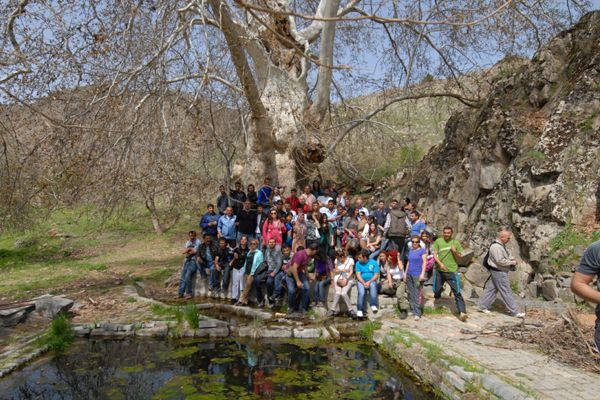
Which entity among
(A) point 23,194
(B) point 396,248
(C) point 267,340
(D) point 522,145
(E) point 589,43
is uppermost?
(E) point 589,43

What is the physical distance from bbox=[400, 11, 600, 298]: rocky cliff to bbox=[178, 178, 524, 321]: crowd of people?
161 cm

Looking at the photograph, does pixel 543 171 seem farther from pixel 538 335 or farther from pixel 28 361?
pixel 28 361

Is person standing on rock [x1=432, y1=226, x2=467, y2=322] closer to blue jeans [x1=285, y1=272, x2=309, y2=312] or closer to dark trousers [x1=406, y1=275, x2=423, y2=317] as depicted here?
dark trousers [x1=406, y1=275, x2=423, y2=317]

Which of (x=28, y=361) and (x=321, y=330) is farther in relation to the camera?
(x=321, y=330)

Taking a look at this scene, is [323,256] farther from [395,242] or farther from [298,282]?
[395,242]

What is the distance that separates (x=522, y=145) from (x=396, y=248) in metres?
4.11

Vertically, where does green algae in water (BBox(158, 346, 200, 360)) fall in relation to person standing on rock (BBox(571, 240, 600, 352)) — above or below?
below

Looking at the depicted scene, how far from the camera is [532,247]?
34.9 feet

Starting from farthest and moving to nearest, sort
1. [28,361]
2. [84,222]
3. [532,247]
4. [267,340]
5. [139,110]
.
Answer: [84,222] → [532,247] → [267,340] → [139,110] → [28,361]

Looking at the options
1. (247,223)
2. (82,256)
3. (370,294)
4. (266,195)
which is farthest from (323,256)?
(82,256)

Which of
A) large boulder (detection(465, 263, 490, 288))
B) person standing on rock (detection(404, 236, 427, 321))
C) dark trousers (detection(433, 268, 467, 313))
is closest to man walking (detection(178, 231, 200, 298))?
person standing on rock (detection(404, 236, 427, 321))

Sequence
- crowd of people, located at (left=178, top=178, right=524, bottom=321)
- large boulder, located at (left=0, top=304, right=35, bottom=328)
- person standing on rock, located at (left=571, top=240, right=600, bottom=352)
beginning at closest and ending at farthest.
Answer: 1. person standing on rock, located at (left=571, top=240, right=600, bottom=352)
2. large boulder, located at (left=0, top=304, right=35, bottom=328)
3. crowd of people, located at (left=178, top=178, right=524, bottom=321)

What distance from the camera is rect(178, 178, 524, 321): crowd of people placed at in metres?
9.56

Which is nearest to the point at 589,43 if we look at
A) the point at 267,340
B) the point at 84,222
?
the point at 267,340
